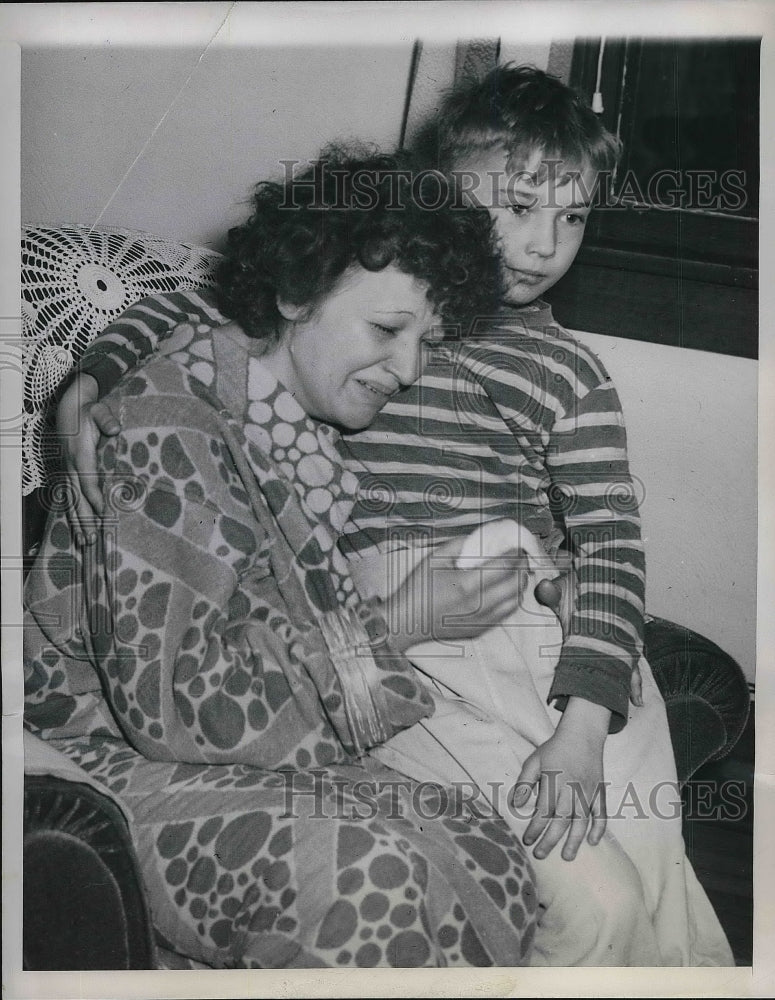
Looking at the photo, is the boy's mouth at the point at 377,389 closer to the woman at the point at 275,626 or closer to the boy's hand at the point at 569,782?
the woman at the point at 275,626

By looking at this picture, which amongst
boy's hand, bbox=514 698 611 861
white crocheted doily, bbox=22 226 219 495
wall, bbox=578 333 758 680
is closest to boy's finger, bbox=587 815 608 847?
boy's hand, bbox=514 698 611 861

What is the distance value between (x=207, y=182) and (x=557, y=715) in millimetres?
861

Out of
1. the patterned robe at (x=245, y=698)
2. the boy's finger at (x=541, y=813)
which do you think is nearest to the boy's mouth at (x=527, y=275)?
the patterned robe at (x=245, y=698)

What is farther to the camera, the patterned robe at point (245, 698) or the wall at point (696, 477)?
the wall at point (696, 477)

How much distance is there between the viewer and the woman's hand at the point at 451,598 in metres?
1.19

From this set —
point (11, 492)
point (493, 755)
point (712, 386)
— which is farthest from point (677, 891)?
point (11, 492)

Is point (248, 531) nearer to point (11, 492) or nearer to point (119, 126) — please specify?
point (11, 492)

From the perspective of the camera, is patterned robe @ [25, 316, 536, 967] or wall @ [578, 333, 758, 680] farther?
wall @ [578, 333, 758, 680]

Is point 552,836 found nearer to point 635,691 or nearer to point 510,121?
point 635,691

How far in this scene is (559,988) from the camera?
1.21 meters

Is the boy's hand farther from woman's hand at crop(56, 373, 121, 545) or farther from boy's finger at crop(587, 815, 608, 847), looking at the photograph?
woman's hand at crop(56, 373, 121, 545)

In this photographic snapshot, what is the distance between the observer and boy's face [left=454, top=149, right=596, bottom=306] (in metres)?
1.19

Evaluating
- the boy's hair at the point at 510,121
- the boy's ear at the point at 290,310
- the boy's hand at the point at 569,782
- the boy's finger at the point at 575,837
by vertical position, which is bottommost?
the boy's finger at the point at 575,837

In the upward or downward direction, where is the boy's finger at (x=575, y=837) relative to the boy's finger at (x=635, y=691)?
downward
